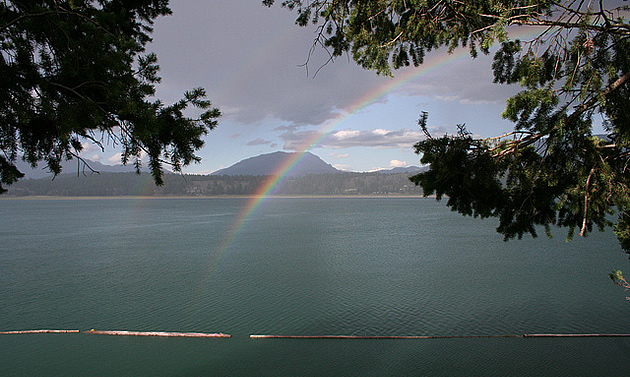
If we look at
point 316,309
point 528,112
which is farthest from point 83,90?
point 316,309

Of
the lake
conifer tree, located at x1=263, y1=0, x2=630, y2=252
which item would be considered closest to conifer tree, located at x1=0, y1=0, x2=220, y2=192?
conifer tree, located at x1=263, y1=0, x2=630, y2=252

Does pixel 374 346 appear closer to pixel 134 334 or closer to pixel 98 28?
pixel 134 334

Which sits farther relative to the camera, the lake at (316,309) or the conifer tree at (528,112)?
the lake at (316,309)

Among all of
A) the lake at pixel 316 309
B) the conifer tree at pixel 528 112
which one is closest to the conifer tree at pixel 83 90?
the conifer tree at pixel 528 112

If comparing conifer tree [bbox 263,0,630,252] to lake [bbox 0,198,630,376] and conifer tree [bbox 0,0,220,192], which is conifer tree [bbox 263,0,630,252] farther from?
lake [bbox 0,198,630,376]

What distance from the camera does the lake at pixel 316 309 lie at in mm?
8188

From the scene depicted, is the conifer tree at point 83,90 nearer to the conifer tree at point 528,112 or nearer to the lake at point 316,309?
the conifer tree at point 528,112

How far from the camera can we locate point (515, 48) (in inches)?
182

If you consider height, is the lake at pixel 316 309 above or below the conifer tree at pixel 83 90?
below

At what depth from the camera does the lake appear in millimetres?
8188

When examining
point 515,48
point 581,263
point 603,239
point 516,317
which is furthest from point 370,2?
point 603,239

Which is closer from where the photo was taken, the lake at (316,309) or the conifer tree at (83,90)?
the conifer tree at (83,90)

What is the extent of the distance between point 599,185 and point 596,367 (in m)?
6.18

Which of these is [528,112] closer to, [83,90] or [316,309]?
[83,90]
